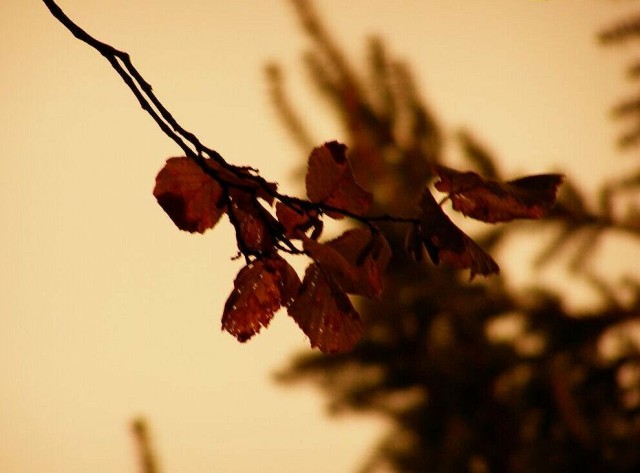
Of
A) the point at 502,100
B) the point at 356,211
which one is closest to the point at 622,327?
the point at 502,100

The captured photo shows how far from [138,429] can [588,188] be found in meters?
0.86

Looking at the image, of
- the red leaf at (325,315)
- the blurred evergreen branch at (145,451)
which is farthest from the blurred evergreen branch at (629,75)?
the blurred evergreen branch at (145,451)

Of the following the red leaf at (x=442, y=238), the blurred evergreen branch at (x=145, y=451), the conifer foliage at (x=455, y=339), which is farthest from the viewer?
the conifer foliage at (x=455, y=339)

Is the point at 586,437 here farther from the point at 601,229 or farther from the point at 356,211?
the point at 356,211

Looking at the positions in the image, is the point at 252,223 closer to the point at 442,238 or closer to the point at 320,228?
the point at 320,228

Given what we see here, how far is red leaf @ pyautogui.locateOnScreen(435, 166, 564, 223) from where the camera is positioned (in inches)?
18.4

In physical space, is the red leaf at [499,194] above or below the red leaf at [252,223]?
below

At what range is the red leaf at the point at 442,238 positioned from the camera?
1.49ft

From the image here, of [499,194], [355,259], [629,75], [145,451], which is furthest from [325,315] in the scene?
[629,75]

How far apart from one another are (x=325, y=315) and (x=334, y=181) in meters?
0.11

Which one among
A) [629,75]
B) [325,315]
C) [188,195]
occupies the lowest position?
[325,315]

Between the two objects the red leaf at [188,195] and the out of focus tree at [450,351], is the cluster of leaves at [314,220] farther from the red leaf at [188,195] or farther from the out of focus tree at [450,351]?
the out of focus tree at [450,351]

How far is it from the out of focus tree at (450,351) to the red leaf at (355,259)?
465 mm

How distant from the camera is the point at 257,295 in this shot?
500 millimetres
